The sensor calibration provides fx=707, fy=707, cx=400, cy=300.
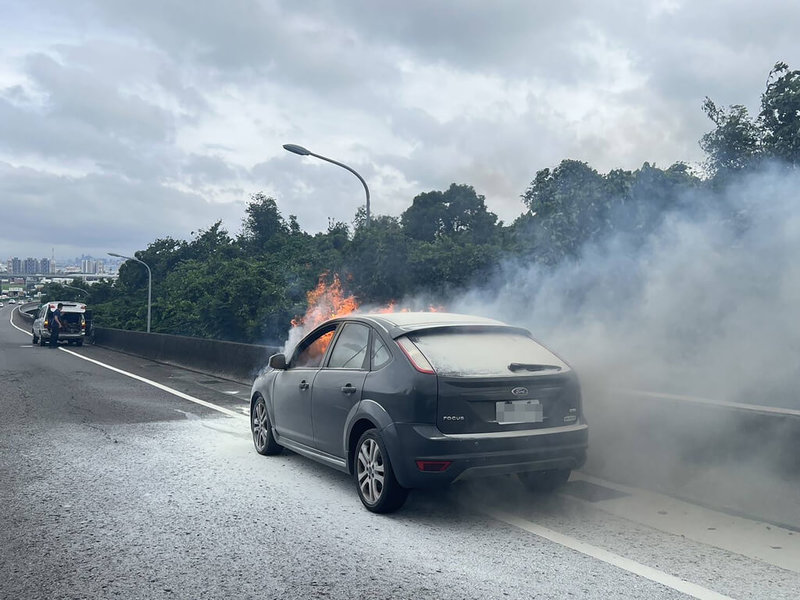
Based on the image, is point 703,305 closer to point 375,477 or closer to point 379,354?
point 379,354

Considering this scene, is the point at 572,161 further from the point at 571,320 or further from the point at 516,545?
the point at 516,545

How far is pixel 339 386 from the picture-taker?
5680 millimetres

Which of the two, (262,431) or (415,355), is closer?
(415,355)

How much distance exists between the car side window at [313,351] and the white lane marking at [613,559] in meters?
2.08

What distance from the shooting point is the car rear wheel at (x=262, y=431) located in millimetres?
7094

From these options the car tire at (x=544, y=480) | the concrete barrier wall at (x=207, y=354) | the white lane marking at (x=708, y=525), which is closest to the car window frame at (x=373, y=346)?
the car tire at (x=544, y=480)

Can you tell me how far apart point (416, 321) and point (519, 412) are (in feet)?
3.75

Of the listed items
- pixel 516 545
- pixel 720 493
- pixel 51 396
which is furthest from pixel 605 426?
pixel 51 396

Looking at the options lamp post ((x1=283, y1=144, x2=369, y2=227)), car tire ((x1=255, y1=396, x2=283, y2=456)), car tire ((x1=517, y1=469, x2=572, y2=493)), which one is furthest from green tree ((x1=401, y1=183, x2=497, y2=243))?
car tire ((x1=517, y1=469, x2=572, y2=493))

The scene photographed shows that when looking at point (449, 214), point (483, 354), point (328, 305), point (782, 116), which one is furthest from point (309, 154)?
point (449, 214)

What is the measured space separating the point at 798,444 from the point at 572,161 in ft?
40.6

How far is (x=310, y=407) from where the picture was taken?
6.11 m

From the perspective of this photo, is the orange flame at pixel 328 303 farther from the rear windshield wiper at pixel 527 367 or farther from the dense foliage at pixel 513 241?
the rear windshield wiper at pixel 527 367

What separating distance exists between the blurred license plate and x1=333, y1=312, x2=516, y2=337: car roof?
2.58 feet
